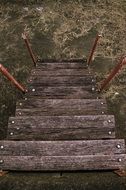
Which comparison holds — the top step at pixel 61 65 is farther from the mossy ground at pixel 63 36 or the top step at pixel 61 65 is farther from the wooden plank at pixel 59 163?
the wooden plank at pixel 59 163

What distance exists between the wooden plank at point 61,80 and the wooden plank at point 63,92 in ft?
0.68

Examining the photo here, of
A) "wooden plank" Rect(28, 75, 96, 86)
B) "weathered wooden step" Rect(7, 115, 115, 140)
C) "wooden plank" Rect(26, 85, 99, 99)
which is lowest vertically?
"wooden plank" Rect(26, 85, 99, 99)

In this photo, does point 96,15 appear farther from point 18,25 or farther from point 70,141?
point 70,141

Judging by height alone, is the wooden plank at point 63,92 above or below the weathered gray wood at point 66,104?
below

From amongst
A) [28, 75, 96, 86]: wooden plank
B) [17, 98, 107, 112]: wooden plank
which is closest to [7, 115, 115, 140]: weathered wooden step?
[17, 98, 107, 112]: wooden plank

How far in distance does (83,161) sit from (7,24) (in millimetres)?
5808

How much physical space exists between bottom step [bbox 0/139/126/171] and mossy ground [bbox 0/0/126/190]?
2.14m

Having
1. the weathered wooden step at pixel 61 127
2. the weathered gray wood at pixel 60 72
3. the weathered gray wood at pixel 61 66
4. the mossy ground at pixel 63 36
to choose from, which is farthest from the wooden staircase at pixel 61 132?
the mossy ground at pixel 63 36

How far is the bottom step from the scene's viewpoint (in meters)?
5.22

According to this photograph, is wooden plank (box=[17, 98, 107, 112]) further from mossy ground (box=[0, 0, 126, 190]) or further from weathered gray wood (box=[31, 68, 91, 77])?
weathered gray wood (box=[31, 68, 91, 77])

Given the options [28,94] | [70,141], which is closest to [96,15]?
[28,94]

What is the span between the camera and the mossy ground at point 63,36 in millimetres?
8227

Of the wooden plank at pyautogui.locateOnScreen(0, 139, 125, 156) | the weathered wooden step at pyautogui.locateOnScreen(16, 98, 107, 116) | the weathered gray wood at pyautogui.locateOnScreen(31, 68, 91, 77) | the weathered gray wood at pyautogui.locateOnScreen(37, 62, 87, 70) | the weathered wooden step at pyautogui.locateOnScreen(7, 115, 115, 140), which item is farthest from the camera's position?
the weathered gray wood at pyautogui.locateOnScreen(37, 62, 87, 70)

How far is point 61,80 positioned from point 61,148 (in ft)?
9.04
